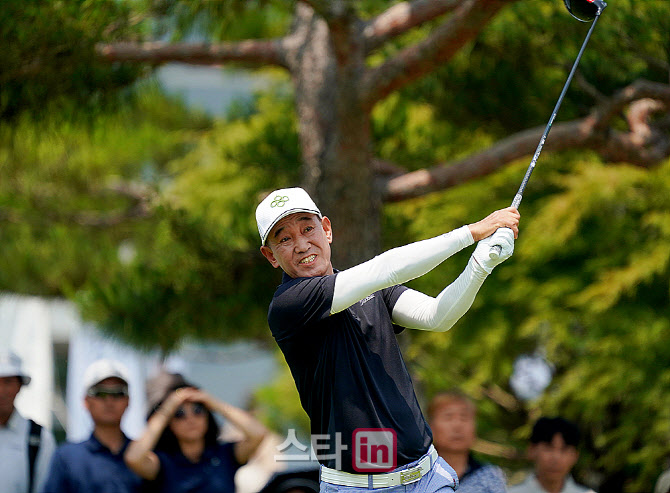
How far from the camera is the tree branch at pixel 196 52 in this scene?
573 centimetres

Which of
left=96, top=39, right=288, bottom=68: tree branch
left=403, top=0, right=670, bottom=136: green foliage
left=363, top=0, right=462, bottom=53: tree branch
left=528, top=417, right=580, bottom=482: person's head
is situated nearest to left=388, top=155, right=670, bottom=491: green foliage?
left=403, top=0, right=670, bottom=136: green foliage

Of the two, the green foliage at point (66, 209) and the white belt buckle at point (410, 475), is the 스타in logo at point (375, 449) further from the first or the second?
the green foliage at point (66, 209)

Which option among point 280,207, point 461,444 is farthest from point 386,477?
point 461,444

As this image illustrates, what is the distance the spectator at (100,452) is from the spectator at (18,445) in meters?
0.12

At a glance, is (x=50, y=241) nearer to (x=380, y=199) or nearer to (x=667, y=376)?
(x=380, y=199)

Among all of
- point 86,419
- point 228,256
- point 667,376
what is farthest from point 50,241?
point 667,376

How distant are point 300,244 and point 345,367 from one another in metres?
0.36

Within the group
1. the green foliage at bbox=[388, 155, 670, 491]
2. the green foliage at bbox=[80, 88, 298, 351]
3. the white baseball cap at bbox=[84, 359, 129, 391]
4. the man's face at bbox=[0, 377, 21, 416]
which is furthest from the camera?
the green foliage at bbox=[388, 155, 670, 491]

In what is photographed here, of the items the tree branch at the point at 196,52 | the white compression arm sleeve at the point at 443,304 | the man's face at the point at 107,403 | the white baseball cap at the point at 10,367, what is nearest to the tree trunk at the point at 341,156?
the tree branch at the point at 196,52

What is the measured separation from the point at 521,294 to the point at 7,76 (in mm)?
4344

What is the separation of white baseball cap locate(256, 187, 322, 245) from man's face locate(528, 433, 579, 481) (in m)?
2.29

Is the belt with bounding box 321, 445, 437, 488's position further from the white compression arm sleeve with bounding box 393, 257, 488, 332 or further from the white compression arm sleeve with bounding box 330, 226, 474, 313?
the white compression arm sleeve with bounding box 330, 226, 474, 313

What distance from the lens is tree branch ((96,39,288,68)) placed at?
573cm

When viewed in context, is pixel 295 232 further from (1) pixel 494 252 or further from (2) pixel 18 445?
(2) pixel 18 445
